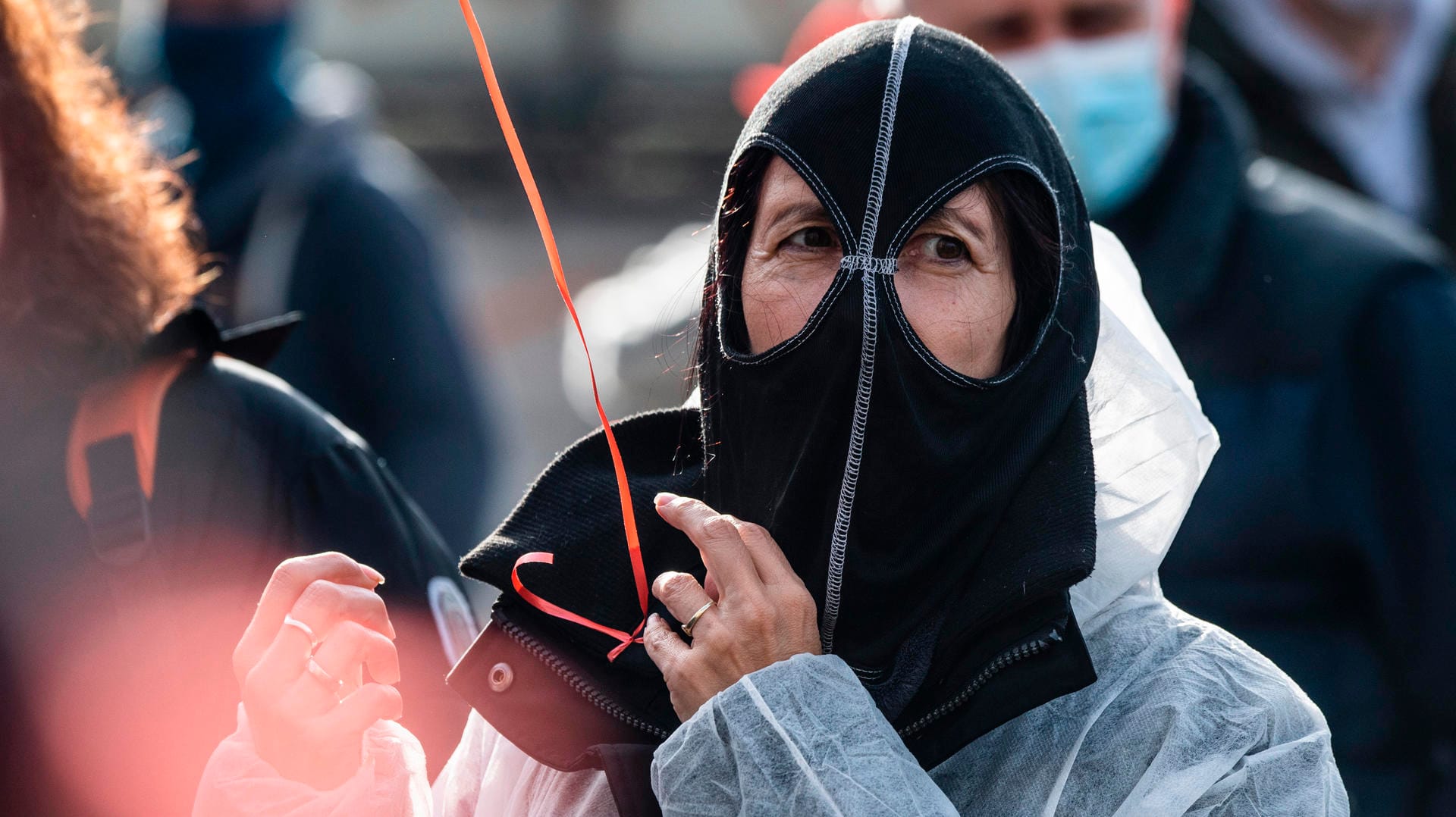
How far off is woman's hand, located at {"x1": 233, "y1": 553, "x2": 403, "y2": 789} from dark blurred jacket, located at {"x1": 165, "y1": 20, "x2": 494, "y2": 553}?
165cm

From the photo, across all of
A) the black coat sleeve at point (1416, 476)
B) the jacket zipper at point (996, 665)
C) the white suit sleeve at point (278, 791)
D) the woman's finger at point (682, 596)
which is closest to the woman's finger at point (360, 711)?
the white suit sleeve at point (278, 791)

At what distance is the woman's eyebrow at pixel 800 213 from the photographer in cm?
Answer: 198

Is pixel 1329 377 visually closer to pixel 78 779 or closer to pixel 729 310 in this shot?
pixel 729 310

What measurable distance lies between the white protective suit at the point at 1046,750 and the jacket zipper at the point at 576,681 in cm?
10

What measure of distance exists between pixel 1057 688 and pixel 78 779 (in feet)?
4.05

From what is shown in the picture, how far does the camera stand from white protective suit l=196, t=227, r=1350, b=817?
5.74 ft

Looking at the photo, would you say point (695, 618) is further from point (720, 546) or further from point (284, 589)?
point (284, 589)

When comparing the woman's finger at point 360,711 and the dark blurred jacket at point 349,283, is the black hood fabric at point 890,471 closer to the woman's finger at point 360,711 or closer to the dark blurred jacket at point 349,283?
the woman's finger at point 360,711

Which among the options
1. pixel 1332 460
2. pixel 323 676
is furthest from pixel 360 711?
pixel 1332 460

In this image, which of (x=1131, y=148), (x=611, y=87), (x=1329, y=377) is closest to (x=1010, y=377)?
(x=1329, y=377)

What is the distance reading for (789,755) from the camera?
1.75 meters

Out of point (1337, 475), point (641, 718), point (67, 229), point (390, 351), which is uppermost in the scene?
point (67, 229)

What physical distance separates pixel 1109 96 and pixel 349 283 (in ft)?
5.81

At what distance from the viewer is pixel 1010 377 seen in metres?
1.91
